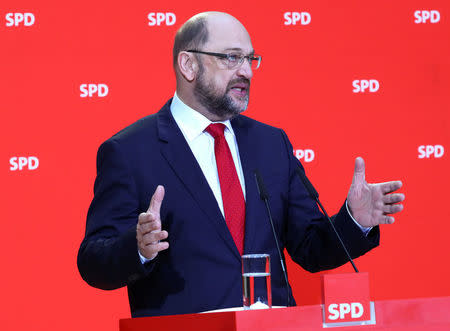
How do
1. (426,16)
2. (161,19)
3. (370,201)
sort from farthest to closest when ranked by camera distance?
1. (426,16)
2. (161,19)
3. (370,201)

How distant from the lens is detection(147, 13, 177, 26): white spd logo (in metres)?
2.98

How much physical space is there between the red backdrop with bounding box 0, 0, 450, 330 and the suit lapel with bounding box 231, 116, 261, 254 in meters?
0.63

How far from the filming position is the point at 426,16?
10.7 ft

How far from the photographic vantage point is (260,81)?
3.08 m

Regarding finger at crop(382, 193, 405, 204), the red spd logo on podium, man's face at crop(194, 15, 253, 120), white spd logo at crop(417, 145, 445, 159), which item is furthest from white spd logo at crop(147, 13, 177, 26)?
the red spd logo on podium

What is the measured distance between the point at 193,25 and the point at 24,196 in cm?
99

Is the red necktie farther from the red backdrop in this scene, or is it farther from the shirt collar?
the red backdrop

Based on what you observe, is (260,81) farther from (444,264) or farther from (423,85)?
(444,264)

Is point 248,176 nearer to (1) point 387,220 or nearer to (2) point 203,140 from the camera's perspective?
Answer: (2) point 203,140

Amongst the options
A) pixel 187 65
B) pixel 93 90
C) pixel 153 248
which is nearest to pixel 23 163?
pixel 93 90

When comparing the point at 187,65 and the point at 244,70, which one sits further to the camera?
the point at 187,65

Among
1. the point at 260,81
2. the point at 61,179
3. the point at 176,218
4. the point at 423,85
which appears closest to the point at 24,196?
the point at 61,179

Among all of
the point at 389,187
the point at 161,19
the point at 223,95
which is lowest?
the point at 389,187

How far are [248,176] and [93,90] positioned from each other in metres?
0.95
